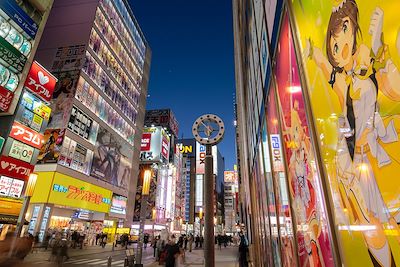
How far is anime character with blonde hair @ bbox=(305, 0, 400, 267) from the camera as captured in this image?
1.12 metres

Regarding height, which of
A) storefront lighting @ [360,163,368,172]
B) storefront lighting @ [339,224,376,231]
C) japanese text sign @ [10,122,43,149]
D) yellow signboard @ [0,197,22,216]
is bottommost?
storefront lighting @ [339,224,376,231]

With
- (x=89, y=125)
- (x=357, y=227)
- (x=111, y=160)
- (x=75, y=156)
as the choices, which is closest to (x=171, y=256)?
(x=357, y=227)

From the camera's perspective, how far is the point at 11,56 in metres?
18.6

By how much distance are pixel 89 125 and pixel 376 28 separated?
3525cm

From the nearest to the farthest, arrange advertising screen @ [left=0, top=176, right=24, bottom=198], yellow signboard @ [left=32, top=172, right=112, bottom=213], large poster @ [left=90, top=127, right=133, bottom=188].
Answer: advertising screen @ [left=0, top=176, right=24, bottom=198] < yellow signboard @ [left=32, top=172, right=112, bottom=213] < large poster @ [left=90, top=127, right=133, bottom=188]

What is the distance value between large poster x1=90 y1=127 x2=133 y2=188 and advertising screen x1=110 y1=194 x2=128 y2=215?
1.94 metres

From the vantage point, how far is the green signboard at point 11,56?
18.0 m

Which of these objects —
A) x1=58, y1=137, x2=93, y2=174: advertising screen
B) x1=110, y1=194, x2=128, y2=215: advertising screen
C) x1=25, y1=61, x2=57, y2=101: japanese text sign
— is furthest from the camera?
x1=110, y1=194, x2=128, y2=215: advertising screen

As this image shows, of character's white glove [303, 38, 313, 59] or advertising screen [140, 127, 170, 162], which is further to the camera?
advertising screen [140, 127, 170, 162]

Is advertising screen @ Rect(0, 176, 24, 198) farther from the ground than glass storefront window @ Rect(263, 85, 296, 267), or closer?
farther from the ground

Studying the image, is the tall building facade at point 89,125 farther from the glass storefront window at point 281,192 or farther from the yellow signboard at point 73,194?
the glass storefront window at point 281,192

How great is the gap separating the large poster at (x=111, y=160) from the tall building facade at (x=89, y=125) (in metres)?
0.08

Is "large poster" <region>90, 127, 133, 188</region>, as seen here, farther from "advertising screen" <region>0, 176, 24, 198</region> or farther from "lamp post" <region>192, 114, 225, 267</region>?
"lamp post" <region>192, 114, 225, 267</region>

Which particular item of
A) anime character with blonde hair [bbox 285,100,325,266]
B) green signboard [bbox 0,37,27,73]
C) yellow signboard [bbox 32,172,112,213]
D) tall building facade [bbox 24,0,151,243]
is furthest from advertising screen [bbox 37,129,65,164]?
anime character with blonde hair [bbox 285,100,325,266]
